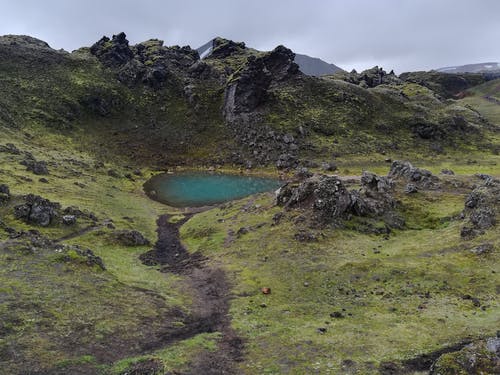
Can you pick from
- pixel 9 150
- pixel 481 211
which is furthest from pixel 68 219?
pixel 9 150

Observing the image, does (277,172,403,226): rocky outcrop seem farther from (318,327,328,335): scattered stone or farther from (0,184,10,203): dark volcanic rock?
(0,184,10,203): dark volcanic rock

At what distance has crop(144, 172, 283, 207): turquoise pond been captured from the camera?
344ft

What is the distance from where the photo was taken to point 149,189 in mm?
116000

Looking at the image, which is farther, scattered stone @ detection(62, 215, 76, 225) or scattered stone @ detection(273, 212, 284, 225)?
scattered stone @ detection(273, 212, 284, 225)

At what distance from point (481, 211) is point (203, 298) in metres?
34.9

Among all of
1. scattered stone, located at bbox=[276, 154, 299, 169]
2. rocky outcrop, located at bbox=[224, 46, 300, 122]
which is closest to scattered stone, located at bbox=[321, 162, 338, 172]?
scattered stone, located at bbox=[276, 154, 299, 169]

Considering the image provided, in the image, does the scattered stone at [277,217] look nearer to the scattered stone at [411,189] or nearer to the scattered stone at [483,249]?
the scattered stone at [411,189]

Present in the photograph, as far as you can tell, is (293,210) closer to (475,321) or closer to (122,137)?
(475,321)

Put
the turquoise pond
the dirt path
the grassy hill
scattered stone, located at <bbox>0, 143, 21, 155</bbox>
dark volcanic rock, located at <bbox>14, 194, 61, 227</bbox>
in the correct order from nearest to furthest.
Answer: the grassy hill, the dirt path, dark volcanic rock, located at <bbox>14, 194, 61, 227</bbox>, the turquoise pond, scattered stone, located at <bbox>0, 143, 21, 155</bbox>

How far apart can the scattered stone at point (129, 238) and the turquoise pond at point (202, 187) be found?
34693 millimetres

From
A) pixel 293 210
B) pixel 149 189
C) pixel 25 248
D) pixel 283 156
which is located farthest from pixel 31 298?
pixel 283 156

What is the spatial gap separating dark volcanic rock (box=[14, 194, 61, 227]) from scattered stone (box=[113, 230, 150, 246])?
30.6 ft

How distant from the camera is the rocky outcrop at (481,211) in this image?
49625 mm

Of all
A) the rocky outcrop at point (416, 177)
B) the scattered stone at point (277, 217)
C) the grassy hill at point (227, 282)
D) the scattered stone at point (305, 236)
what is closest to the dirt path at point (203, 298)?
the grassy hill at point (227, 282)
